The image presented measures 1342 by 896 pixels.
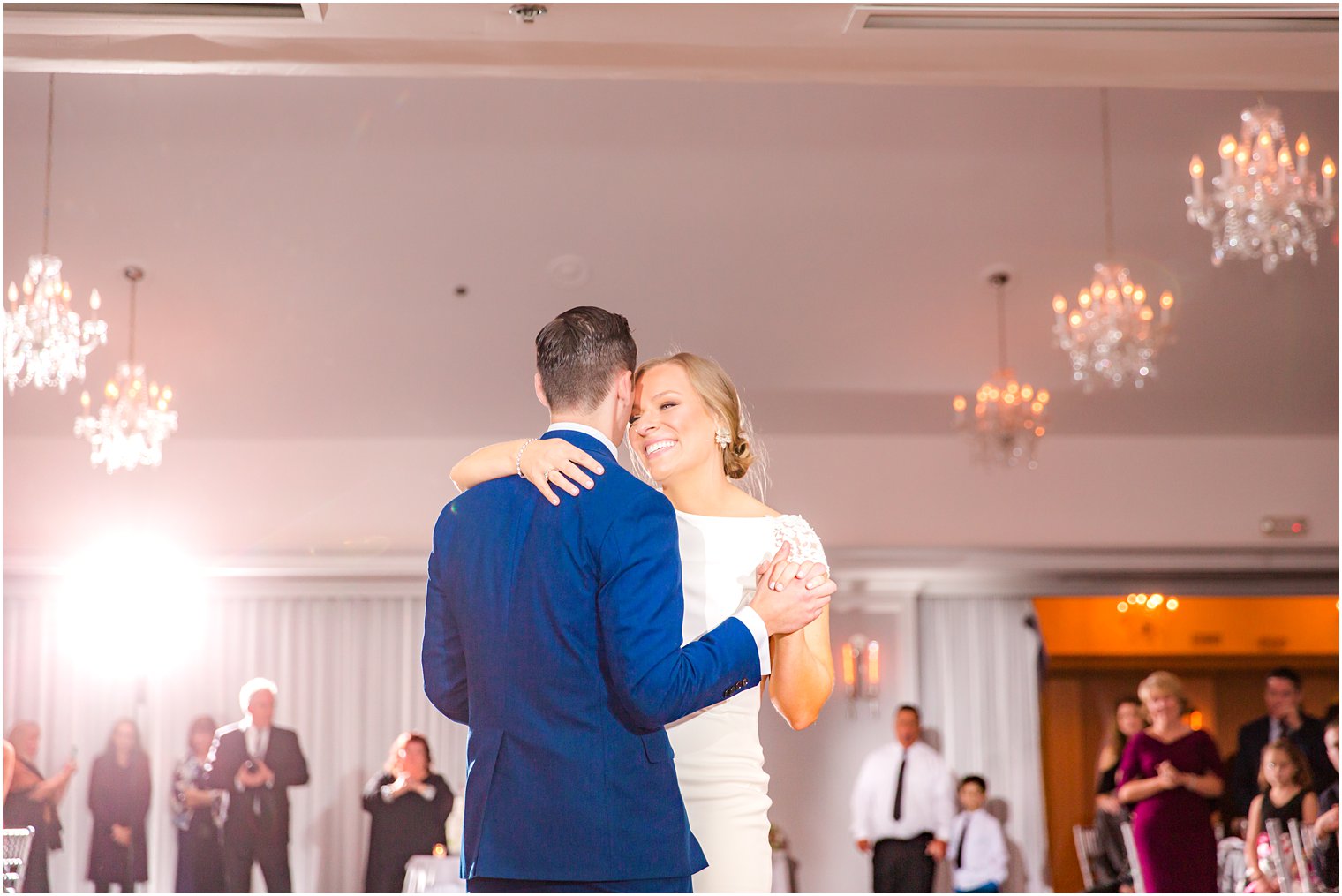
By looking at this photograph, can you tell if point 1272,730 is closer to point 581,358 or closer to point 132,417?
point 132,417

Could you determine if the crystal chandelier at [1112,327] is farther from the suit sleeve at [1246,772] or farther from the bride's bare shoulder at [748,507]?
the bride's bare shoulder at [748,507]

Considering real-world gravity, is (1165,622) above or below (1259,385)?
below

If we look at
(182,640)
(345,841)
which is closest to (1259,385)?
(345,841)

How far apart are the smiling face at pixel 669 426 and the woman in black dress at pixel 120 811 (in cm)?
562

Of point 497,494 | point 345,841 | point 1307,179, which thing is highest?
point 1307,179

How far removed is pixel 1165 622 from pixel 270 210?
586cm

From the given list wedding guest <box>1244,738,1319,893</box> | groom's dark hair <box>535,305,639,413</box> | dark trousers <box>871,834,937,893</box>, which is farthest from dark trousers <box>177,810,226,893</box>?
groom's dark hair <box>535,305,639,413</box>

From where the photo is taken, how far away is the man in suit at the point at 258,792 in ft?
21.4

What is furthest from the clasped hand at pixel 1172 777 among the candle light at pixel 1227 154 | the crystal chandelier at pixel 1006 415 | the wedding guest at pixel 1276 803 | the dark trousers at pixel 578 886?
the dark trousers at pixel 578 886

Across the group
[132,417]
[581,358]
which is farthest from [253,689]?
[581,358]

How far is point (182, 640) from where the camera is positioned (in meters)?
7.14

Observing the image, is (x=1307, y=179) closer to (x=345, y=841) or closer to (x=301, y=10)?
(x=301, y=10)

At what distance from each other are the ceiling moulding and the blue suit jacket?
115 centimetres

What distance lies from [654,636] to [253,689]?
594 centimetres
